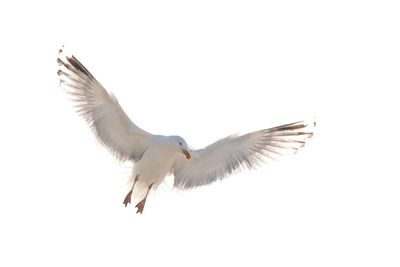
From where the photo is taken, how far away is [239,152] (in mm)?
17844

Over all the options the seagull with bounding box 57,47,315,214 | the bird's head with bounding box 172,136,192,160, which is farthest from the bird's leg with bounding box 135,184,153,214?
the bird's head with bounding box 172,136,192,160

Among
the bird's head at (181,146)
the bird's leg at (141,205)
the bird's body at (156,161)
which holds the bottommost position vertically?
the bird's leg at (141,205)

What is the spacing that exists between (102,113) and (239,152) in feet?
5.78

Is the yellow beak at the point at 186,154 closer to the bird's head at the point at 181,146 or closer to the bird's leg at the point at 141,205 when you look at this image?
the bird's head at the point at 181,146

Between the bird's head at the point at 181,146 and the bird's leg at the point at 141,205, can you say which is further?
the bird's leg at the point at 141,205

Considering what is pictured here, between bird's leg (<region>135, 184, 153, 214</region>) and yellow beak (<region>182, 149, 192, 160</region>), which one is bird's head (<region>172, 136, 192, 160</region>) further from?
bird's leg (<region>135, 184, 153, 214</region>)

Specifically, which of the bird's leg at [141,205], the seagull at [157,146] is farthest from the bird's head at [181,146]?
the bird's leg at [141,205]

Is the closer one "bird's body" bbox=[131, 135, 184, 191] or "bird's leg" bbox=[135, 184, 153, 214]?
"bird's body" bbox=[131, 135, 184, 191]

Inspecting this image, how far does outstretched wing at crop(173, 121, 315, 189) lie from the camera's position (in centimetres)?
1770

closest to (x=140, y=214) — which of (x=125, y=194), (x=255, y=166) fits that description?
(x=125, y=194)

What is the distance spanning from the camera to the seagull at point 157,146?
17344mm

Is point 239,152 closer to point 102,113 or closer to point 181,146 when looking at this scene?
point 181,146

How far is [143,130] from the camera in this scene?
17.7m

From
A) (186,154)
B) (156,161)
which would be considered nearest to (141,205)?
(156,161)
